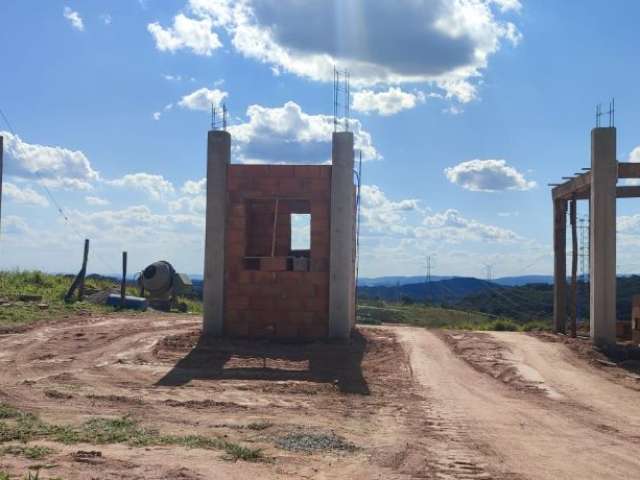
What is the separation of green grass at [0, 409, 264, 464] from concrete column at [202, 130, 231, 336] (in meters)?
7.95

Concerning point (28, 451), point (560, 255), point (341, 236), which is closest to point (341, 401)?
point (28, 451)

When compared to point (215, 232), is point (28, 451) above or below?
below

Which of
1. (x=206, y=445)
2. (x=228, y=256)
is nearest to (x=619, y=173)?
(x=228, y=256)

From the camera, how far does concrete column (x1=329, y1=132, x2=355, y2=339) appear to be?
15430 millimetres

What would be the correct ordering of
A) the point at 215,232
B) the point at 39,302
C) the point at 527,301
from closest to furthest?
the point at 215,232 → the point at 39,302 → the point at 527,301

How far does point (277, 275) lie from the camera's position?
50.9ft

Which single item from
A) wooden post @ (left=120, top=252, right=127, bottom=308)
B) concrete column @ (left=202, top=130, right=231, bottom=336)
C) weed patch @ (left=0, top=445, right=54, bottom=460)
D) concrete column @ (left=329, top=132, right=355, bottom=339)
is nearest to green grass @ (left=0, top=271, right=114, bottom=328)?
wooden post @ (left=120, top=252, right=127, bottom=308)

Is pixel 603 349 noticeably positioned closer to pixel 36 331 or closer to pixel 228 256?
pixel 228 256

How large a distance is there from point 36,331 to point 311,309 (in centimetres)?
703

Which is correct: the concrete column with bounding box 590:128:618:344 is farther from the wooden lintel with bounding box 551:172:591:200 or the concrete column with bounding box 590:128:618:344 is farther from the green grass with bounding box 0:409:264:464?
the green grass with bounding box 0:409:264:464

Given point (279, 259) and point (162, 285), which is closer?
point (279, 259)

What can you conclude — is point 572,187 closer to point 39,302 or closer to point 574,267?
point 574,267

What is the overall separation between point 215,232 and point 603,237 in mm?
9321

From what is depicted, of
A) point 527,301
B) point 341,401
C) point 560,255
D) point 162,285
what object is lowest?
point 341,401
